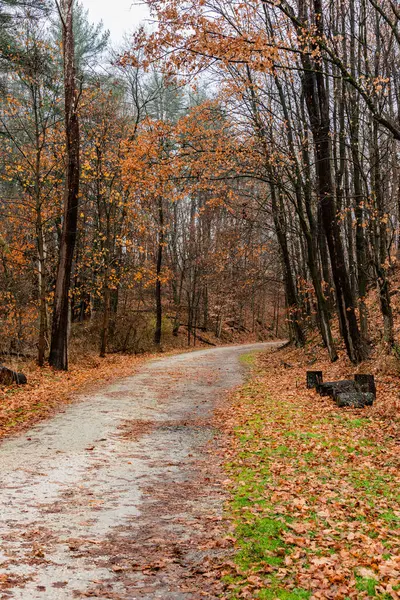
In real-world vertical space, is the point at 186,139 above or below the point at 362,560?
above

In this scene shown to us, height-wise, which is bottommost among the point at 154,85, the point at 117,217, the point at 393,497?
the point at 393,497

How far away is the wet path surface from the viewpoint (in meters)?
4.14

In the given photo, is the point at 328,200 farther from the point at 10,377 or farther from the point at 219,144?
the point at 10,377

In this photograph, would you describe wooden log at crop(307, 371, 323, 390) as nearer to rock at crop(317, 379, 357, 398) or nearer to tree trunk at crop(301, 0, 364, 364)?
rock at crop(317, 379, 357, 398)

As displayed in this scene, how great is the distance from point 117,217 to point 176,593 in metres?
21.9

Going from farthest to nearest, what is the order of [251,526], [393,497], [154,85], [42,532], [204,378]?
[154,85], [204,378], [393,497], [251,526], [42,532]

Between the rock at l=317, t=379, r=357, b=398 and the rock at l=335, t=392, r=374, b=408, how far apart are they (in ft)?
1.05

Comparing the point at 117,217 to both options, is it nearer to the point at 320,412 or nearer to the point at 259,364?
the point at 259,364

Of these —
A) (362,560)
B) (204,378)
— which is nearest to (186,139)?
(204,378)

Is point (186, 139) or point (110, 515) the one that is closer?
point (110, 515)

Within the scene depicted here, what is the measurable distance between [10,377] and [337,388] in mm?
8367

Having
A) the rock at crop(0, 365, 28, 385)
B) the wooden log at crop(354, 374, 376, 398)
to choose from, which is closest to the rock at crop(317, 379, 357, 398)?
the wooden log at crop(354, 374, 376, 398)

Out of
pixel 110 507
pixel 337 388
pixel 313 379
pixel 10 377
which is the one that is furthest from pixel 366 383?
pixel 10 377

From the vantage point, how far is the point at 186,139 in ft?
47.9
